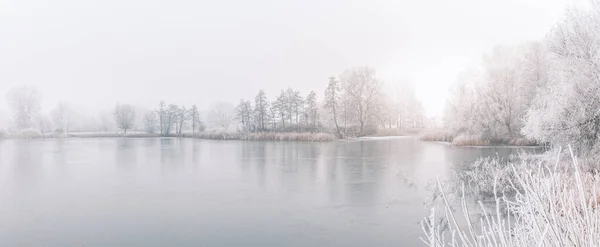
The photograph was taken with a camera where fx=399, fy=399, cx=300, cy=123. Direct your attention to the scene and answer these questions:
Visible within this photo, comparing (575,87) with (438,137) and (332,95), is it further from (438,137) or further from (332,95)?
(332,95)

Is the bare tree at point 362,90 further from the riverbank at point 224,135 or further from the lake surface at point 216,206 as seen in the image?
the lake surface at point 216,206

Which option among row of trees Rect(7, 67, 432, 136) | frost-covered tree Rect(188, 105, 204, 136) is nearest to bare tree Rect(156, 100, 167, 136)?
row of trees Rect(7, 67, 432, 136)

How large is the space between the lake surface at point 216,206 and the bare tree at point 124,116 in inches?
1381

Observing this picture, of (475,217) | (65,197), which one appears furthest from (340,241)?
(65,197)

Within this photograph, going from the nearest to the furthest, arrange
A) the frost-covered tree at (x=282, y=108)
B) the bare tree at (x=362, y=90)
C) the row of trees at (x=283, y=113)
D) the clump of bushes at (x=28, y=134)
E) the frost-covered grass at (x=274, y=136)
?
the frost-covered grass at (x=274, y=136) → the row of trees at (x=283, y=113) → the bare tree at (x=362, y=90) → the frost-covered tree at (x=282, y=108) → the clump of bushes at (x=28, y=134)

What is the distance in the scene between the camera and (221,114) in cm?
4500

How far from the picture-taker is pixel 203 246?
214 inches

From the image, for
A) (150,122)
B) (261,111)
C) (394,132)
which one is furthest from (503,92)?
(150,122)

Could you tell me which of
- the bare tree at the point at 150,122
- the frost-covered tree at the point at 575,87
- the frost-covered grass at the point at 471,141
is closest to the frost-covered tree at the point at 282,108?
the frost-covered grass at the point at 471,141

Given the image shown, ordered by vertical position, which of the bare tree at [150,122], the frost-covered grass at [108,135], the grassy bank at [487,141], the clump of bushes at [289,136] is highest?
the bare tree at [150,122]

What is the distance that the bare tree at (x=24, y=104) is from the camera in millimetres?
40875

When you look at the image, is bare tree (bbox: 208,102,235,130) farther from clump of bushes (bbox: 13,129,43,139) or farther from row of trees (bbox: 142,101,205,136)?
clump of bushes (bbox: 13,129,43,139)

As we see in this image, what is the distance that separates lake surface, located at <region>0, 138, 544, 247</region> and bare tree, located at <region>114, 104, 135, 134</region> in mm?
35071

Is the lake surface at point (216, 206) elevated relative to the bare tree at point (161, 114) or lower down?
lower down
